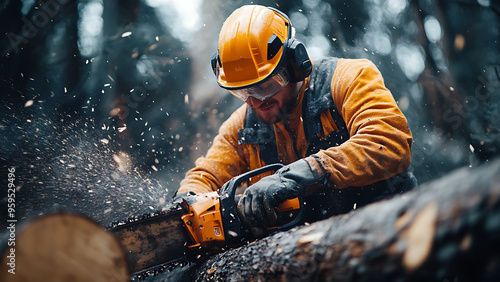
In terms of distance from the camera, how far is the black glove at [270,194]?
5.43 ft

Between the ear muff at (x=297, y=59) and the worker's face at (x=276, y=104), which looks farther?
the worker's face at (x=276, y=104)

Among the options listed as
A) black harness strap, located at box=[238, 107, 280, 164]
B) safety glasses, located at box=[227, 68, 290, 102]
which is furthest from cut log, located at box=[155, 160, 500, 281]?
black harness strap, located at box=[238, 107, 280, 164]

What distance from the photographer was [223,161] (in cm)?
269

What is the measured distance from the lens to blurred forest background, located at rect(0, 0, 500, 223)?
4.48 metres

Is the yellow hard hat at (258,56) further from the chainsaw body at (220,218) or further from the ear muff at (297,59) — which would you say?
the chainsaw body at (220,218)

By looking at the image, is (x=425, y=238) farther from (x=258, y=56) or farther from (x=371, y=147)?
(x=258, y=56)

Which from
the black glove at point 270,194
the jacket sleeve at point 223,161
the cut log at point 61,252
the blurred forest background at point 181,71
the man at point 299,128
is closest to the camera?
the cut log at point 61,252

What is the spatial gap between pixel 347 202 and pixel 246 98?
1.05 meters

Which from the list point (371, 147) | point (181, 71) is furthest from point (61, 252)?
point (181, 71)

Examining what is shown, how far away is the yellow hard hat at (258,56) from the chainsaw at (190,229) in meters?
0.63

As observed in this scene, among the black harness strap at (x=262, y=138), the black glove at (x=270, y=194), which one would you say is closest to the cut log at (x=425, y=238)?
the black glove at (x=270, y=194)

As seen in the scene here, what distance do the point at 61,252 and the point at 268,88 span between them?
1590 millimetres

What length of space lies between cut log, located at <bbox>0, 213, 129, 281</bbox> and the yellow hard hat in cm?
136

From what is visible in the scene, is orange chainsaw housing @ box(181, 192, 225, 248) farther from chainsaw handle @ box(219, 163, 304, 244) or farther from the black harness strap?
the black harness strap
